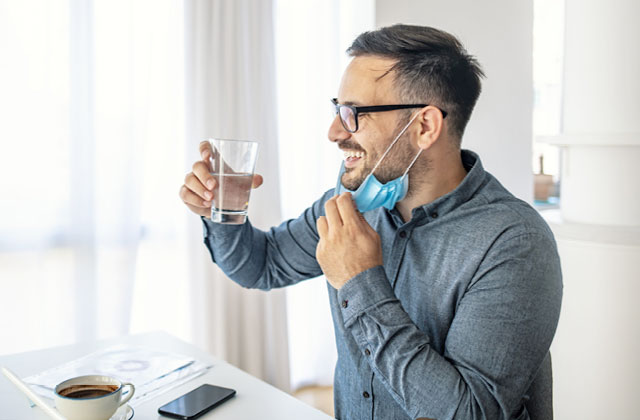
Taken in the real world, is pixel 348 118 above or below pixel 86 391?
above

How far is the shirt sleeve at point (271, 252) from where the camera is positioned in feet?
5.45

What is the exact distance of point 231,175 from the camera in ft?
4.42

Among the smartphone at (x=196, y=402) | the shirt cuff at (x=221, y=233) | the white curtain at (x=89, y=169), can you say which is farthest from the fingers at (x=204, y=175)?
the white curtain at (x=89, y=169)

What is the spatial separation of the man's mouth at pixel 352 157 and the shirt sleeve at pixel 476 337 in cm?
34

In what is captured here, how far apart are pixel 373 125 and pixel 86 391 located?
2.75 ft

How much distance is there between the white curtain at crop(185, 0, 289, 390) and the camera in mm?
2703

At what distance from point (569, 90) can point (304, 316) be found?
1727 millimetres

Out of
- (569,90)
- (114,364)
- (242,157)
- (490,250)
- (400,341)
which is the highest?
(569,90)

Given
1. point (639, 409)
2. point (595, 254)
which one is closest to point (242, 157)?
point (595, 254)

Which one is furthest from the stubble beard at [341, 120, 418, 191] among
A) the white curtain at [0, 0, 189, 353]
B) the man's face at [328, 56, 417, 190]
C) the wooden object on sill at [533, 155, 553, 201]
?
the wooden object on sill at [533, 155, 553, 201]

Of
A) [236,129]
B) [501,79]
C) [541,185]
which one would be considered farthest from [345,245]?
[541,185]

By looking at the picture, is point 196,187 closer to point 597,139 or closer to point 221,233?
Answer: point 221,233

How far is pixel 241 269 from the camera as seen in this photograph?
5.55 ft

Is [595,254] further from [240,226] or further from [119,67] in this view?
[119,67]
